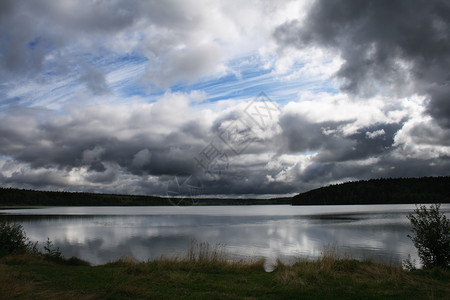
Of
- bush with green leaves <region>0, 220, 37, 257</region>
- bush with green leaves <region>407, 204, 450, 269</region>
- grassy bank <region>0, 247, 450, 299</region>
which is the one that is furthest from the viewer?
bush with green leaves <region>0, 220, 37, 257</region>

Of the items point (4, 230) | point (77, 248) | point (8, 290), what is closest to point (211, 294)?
point (8, 290)

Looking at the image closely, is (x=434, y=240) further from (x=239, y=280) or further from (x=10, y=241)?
(x=10, y=241)

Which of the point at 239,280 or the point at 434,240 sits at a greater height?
the point at 434,240

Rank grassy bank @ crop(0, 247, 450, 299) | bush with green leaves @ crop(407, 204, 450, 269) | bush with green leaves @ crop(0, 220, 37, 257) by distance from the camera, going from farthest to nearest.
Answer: bush with green leaves @ crop(0, 220, 37, 257) → bush with green leaves @ crop(407, 204, 450, 269) → grassy bank @ crop(0, 247, 450, 299)

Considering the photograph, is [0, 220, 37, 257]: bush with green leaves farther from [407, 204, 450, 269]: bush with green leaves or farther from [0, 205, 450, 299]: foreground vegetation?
[407, 204, 450, 269]: bush with green leaves

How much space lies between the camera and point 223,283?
1466cm

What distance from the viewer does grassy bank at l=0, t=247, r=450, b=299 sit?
12.1 meters

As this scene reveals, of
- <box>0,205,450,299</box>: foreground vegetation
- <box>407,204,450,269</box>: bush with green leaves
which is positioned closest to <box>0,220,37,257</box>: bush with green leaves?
<box>0,205,450,299</box>: foreground vegetation

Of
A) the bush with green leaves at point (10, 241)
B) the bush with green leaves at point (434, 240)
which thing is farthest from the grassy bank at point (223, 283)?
the bush with green leaves at point (10, 241)

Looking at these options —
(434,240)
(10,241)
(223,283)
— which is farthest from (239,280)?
(10,241)

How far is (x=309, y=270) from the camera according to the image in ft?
52.1

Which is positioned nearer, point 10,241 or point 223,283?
point 223,283

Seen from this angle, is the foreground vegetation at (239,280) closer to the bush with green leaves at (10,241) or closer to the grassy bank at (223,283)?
the grassy bank at (223,283)

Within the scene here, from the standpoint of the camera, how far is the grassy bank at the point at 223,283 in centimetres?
1209
